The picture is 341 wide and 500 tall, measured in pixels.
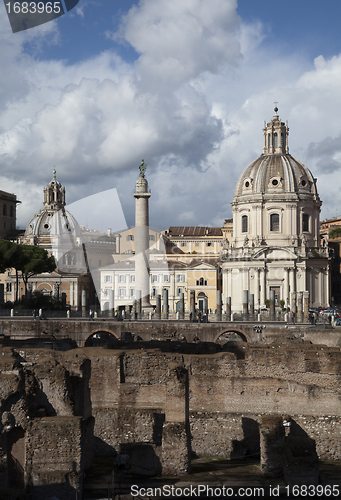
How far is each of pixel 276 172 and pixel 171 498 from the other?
6709 cm

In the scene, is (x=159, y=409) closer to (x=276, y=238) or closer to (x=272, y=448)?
(x=272, y=448)

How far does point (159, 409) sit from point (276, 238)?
59.3 metres

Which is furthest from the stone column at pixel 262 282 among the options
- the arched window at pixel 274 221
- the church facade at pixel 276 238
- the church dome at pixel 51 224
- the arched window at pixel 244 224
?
the church dome at pixel 51 224

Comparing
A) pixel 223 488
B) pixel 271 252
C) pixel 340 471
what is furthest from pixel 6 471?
pixel 271 252

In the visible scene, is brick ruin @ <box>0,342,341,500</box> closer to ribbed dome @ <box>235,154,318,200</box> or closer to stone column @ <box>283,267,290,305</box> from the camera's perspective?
stone column @ <box>283,267,290,305</box>

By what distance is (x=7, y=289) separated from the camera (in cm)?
9538

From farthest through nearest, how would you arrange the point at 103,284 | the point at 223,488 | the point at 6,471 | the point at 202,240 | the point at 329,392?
the point at 202,240 < the point at 103,284 < the point at 329,392 < the point at 223,488 < the point at 6,471

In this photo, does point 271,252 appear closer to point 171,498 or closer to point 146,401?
point 146,401

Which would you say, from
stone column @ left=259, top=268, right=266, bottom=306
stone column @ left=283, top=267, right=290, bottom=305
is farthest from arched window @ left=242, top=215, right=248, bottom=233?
stone column @ left=283, top=267, right=290, bottom=305

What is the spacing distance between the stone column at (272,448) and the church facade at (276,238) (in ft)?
187

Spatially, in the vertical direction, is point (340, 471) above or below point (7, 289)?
below

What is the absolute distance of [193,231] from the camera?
11419cm

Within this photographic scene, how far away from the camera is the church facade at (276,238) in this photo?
76875 mm

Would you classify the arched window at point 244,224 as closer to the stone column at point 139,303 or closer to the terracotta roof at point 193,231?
the stone column at point 139,303
